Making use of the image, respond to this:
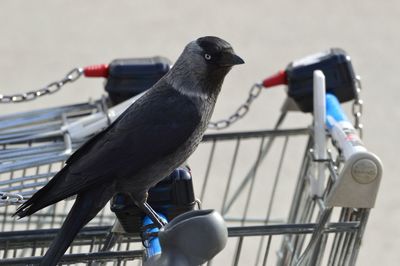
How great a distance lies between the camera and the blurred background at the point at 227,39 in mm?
5973

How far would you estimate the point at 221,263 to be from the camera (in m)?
4.62

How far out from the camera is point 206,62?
9.03 ft

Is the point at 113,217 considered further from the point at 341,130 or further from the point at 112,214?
the point at 341,130

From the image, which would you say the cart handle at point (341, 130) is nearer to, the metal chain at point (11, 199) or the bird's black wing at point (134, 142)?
the bird's black wing at point (134, 142)

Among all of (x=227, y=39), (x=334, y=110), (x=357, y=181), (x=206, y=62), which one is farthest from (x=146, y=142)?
(x=227, y=39)

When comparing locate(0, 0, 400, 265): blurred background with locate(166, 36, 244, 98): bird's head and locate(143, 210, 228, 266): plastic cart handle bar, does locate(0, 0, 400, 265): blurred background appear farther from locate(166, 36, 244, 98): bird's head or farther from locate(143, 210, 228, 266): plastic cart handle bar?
locate(143, 210, 228, 266): plastic cart handle bar

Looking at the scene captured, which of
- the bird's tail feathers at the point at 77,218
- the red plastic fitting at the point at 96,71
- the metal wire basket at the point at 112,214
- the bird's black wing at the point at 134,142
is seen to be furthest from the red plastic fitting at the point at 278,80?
the bird's tail feathers at the point at 77,218

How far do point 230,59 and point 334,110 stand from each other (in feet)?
1.46

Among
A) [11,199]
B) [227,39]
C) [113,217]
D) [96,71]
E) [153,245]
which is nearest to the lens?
[153,245]

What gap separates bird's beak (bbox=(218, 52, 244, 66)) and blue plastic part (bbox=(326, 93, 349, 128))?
15.8 inches

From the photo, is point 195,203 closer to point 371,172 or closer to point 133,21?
point 371,172

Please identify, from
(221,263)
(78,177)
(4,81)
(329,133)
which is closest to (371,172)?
(329,133)

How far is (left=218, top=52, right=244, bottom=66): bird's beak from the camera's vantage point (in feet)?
8.87

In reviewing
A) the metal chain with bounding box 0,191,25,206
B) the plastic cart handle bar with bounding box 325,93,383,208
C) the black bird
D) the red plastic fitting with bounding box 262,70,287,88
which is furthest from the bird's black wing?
the red plastic fitting with bounding box 262,70,287,88
